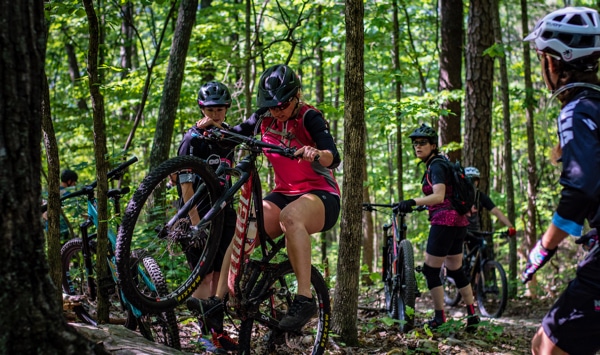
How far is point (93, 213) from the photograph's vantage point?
213 inches

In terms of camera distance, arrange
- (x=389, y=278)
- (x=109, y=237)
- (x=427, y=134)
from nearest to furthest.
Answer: (x=109, y=237) < (x=427, y=134) < (x=389, y=278)

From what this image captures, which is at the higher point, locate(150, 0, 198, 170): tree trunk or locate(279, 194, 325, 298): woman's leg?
locate(150, 0, 198, 170): tree trunk

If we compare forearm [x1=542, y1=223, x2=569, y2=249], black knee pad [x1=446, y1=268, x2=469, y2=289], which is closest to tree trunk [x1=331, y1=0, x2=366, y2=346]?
forearm [x1=542, y1=223, x2=569, y2=249]

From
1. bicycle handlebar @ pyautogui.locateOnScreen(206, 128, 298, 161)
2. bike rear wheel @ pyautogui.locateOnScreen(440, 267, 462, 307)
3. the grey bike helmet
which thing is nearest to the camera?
bicycle handlebar @ pyautogui.locateOnScreen(206, 128, 298, 161)

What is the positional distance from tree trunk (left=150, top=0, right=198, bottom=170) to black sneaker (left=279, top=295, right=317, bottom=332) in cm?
458

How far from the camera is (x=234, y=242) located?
436cm

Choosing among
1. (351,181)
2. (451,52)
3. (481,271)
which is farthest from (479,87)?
(351,181)

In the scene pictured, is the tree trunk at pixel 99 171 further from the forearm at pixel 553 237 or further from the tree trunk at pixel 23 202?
the forearm at pixel 553 237

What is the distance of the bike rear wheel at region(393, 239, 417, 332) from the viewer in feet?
23.0

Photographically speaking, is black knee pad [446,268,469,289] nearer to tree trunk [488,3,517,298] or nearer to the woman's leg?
the woman's leg

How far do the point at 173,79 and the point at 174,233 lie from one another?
487 centimetres

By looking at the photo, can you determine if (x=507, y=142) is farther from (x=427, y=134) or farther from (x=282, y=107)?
(x=282, y=107)

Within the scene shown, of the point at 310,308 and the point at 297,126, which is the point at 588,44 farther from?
the point at 310,308

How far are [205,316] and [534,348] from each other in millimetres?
2367
